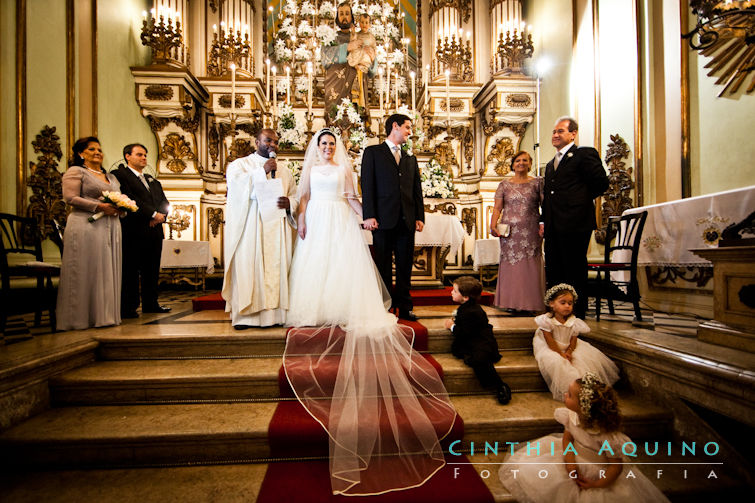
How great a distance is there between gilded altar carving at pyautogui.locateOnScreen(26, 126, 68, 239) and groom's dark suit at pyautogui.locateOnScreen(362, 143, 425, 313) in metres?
4.10

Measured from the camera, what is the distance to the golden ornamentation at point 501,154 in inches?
314

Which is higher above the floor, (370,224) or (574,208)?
(574,208)

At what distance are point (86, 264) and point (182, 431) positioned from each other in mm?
2253

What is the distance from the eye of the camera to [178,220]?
24.5 ft

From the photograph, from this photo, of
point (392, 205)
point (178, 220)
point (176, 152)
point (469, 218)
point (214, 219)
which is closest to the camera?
point (392, 205)

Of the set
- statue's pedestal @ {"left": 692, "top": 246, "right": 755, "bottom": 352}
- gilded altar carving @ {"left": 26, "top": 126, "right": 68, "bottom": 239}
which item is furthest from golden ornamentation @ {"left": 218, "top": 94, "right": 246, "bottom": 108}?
statue's pedestal @ {"left": 692, "top": 246, "right": 755, "bottom": 352}

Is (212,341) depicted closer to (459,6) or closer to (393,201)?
(393,201)

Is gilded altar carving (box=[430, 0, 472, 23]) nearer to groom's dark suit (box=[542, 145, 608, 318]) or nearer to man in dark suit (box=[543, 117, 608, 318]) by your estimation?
man in dark suit (box=[543, 117, 608, 318])

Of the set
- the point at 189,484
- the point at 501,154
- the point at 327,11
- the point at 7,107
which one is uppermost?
the point at 327,11

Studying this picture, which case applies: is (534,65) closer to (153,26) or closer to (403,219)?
(403,219)

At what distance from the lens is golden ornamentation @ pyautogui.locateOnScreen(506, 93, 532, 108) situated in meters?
7.53

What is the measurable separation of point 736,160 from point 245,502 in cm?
542

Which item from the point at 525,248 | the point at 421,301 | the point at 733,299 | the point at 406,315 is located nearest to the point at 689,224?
the point at 733,299

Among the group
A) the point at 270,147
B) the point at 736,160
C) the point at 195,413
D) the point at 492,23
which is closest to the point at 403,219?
Result: the point at 270,147
